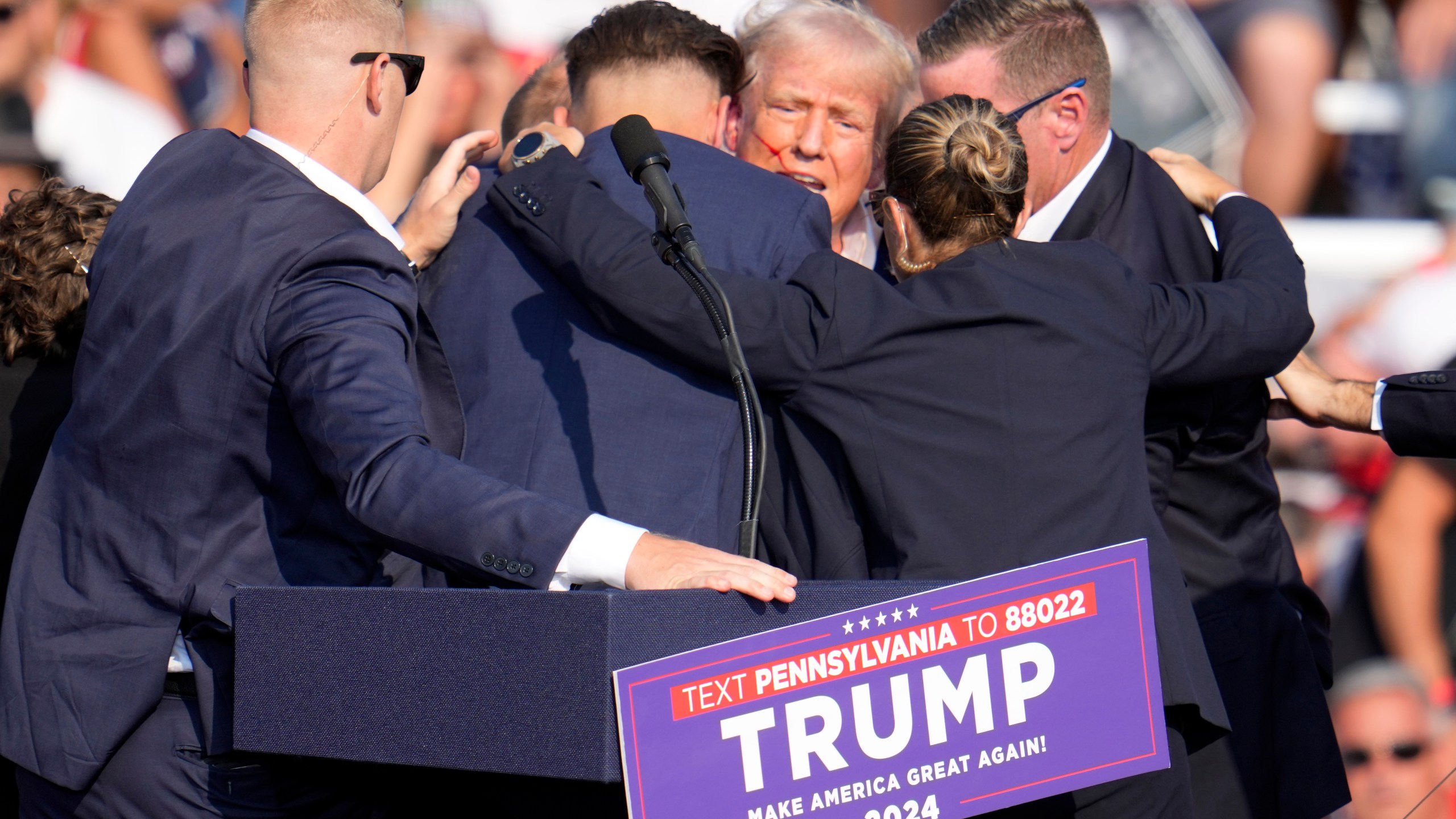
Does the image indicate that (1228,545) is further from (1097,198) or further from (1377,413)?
(1097,198)

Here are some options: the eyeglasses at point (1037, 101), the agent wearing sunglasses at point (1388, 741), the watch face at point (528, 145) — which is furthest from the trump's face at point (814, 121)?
the agent wearing sunglasses at point (1388, 741)

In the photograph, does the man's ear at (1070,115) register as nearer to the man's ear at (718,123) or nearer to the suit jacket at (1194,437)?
the suit jacket at (1194,437)

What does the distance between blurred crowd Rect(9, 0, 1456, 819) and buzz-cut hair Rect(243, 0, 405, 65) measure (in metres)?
1.42

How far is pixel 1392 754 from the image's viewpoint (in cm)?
403

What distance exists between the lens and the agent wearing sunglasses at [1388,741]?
13.1 ft

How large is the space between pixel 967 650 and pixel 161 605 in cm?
109

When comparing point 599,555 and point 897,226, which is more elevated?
point 897,226

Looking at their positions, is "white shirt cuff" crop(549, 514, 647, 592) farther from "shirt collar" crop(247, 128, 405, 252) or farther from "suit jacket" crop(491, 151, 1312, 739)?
"shirt collar" crop(247, 128, 405, 252)

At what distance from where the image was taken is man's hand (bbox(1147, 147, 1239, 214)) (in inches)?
101

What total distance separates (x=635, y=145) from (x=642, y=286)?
25 centimetres

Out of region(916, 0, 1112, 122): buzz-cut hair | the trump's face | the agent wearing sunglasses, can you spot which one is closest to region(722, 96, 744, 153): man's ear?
the trump's face

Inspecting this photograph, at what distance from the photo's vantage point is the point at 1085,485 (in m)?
1.84

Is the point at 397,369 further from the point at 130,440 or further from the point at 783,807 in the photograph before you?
the point at 783,807

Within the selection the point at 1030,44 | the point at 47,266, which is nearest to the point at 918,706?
the point at 1030,44
